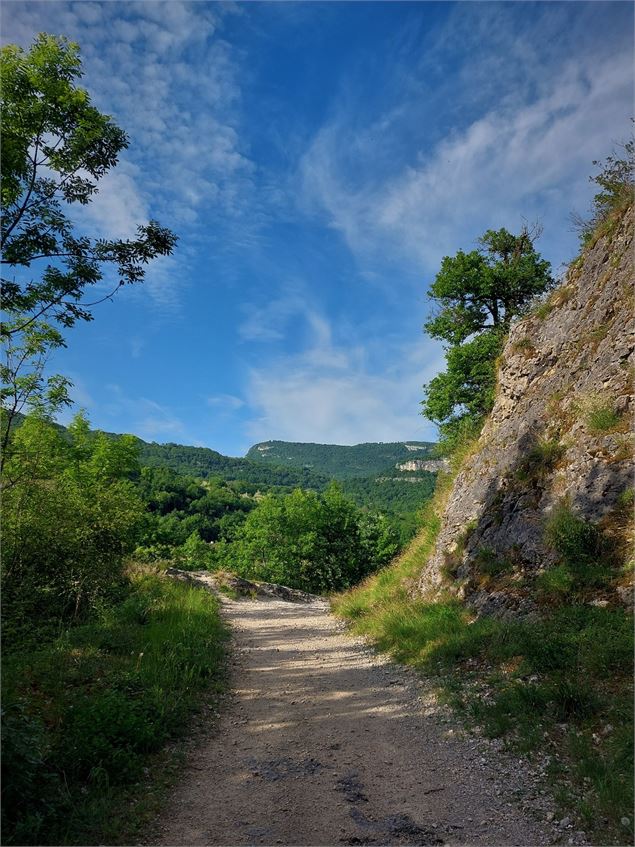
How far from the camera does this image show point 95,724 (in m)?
5.22

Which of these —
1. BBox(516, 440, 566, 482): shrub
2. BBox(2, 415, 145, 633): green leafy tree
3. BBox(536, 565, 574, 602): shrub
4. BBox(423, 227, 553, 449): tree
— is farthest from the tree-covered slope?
BBox(536, 565, 574, 602): shrub

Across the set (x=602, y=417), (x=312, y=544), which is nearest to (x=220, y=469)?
(x=312, y=544)

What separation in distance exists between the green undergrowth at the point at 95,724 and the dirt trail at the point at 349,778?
1.55 ft

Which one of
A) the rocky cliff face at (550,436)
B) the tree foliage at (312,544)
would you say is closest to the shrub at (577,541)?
the rocky cliff face at (550,436)

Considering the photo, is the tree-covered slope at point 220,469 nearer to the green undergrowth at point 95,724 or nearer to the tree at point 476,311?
the tree at point 476,311

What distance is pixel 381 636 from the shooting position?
37.5 ft

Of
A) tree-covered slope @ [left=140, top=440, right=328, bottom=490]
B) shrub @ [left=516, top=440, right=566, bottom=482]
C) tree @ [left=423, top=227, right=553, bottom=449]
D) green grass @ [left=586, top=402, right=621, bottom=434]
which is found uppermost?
tree-covered slope @ [left=140, top=440, right=328, bottom=490]

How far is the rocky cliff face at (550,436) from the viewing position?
968cm

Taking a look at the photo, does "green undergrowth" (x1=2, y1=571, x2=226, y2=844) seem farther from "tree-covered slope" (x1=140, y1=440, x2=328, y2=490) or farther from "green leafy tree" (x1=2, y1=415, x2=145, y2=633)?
"tree-covered slope" (x1=140, y1=440, x2=328, y2=490)

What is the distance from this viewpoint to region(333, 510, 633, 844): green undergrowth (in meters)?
4.38

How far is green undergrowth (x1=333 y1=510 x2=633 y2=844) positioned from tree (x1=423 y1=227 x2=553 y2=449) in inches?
551

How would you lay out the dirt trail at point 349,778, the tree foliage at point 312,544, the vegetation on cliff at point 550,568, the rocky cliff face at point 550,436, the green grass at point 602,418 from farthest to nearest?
1. the tree foliage at point 312,544
2. the green grass at point 602,418
3. the rocky cliff face at point 550,436
4. the vegetation on cliff at point 550,568
5. the dirt trail at point 349,778

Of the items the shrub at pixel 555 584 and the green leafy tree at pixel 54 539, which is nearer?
the shrub at pixel 555 584

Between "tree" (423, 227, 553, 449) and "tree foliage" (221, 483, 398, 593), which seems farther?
"tree foliage" (221, 483, 398, 593)
